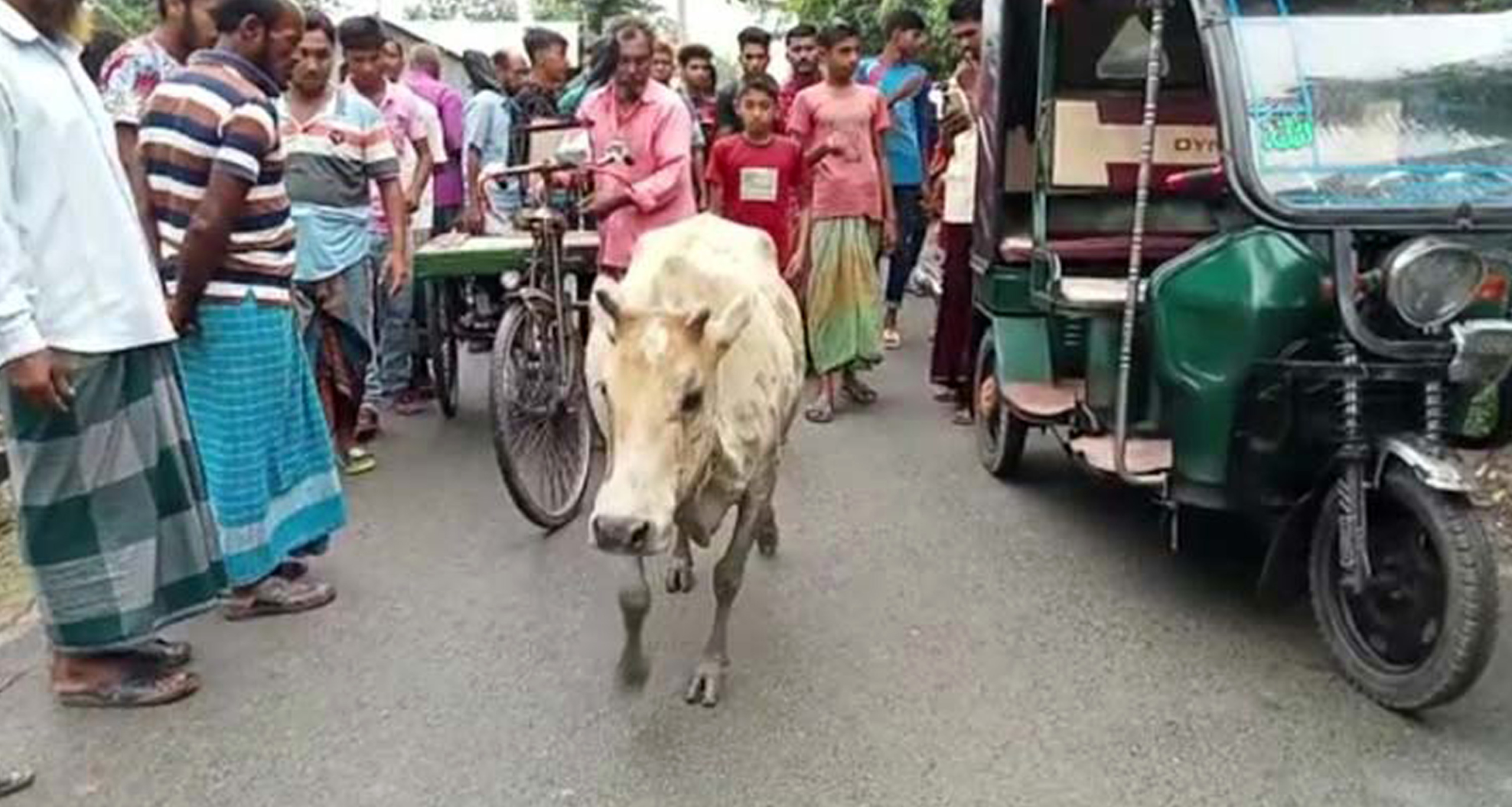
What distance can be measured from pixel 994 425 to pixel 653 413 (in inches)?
126

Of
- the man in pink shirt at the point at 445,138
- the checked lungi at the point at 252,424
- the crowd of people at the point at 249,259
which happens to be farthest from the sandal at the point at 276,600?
the man in pink shirt at the point at 445,138

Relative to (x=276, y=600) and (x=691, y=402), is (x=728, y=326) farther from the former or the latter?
(x=276, y=600)

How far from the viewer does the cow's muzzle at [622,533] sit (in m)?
3.27

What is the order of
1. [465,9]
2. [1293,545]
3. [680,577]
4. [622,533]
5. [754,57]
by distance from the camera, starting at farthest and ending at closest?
[465,9] < [754,57] < [680,577] < [1293,545] < [622,533]

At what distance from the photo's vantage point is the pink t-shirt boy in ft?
19.6

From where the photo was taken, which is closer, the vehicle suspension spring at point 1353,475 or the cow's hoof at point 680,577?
the vehicle suspension spring at point 1353,475

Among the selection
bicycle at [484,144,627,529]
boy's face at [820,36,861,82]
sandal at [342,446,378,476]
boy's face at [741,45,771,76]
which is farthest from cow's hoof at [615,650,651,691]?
boy's face at [741,45,771,76]

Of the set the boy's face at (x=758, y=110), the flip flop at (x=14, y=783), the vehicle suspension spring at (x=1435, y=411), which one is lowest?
the flip flop at (x=14, y=783)

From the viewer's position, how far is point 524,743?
3762mm

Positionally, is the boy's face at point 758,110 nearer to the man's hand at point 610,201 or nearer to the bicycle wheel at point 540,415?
the man's hand at point 610,201

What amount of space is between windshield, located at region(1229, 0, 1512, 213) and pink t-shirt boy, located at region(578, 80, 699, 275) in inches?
98.3

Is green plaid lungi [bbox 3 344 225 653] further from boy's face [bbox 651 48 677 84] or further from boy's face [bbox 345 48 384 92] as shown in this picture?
boy's face [bbox 651 48 677 84]

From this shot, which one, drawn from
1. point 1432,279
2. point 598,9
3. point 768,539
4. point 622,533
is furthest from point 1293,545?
point 598,9

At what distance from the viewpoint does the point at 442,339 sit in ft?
24.3
